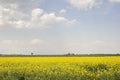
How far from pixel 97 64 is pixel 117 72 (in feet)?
18.5

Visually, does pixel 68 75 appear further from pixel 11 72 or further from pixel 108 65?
pixel 108 65

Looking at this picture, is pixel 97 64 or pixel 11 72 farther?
pixel 97 64

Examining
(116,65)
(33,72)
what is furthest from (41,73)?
(116,65)

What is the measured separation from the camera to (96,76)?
60.3 ft

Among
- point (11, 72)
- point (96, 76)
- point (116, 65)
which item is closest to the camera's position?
point (96, 76)

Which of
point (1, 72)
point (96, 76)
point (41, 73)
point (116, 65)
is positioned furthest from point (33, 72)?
point (116, 65)

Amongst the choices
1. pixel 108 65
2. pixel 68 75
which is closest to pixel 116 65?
pixel 108 65

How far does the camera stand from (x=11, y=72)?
65.4 feet

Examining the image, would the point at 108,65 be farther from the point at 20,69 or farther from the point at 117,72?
the point at 20,69

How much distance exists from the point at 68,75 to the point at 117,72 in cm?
285

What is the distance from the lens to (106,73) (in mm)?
19016

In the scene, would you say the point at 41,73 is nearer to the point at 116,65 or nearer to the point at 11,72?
the point at 11,72

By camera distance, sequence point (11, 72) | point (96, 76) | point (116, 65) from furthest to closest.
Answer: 1. point (116, 65)
2. point (11, 72)
3. point (96, 76)

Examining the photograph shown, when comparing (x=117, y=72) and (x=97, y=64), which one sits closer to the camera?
(x=117, y=72)
